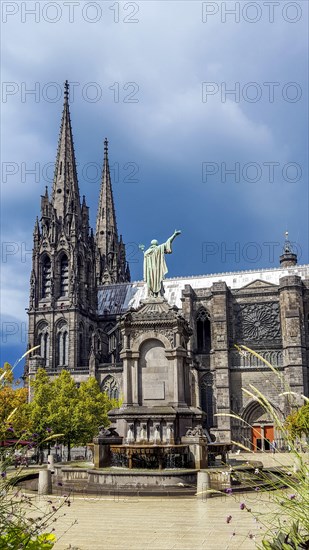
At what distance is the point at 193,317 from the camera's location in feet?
200

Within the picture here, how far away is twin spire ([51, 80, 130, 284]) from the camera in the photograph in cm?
7094

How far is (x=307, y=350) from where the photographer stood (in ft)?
186

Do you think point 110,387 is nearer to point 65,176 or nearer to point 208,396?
point 208,396

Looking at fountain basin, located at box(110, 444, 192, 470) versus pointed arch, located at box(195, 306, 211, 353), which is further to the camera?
pointed arch, located at box(195, 306, 211, 353)

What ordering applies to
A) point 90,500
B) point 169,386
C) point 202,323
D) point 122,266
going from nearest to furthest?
point 90,500 < point 169,386 < point 202,323 < point 122,266

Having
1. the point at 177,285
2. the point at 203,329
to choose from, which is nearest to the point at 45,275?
the point at 177,285

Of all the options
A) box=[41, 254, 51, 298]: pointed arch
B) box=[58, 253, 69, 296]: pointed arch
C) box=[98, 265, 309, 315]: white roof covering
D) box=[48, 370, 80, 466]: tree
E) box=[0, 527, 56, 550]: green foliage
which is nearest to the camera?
box=[0, 527, 56, 550]: green foliage

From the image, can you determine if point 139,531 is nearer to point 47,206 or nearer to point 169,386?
point 169,386

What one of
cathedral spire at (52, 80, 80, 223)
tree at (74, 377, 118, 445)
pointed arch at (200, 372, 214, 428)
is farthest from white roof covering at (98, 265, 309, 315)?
tree at (74, 377, 118, 445)

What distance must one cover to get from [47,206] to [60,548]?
63.8 m

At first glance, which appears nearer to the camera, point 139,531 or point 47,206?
point 139,531

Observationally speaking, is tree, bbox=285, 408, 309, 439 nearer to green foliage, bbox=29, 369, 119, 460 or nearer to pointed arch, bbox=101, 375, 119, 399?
green foliage, bbox=29, 369, 119, 460

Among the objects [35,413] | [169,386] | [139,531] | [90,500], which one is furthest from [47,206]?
[139,531]

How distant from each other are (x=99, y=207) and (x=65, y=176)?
2033cm
